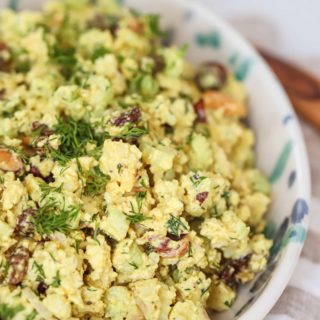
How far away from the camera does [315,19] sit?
281 centimetres

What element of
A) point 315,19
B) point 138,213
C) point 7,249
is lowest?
point 7,249

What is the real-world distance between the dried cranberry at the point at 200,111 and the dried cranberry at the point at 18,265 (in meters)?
0.77

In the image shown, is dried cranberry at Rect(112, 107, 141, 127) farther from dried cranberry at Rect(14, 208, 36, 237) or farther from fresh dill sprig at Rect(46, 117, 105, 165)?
dried cranberry at Rect(14, 208, 36, 237)

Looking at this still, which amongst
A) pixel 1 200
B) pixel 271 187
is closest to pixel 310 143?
pixel 271 187

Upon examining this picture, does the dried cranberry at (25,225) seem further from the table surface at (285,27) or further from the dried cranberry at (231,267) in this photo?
the table surface at (285,27)

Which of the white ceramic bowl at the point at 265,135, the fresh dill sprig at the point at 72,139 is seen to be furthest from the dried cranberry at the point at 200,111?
the fresh dill sprig at the point at 72,139

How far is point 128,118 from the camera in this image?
5.82 ft

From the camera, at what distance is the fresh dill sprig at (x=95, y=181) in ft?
5.55

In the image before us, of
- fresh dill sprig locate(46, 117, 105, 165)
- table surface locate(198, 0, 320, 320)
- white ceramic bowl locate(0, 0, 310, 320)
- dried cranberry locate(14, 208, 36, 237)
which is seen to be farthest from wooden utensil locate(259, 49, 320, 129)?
dried cranberry locate(14, 208, 36, 237)

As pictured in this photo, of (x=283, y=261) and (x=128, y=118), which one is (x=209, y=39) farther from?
(x=283, y=261)

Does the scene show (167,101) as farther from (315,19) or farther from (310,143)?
(315,19)

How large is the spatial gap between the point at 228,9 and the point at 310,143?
2.71 ft

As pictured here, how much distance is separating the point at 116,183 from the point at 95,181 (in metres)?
0.06

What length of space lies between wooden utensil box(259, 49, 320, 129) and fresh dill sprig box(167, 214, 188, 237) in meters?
0.98
